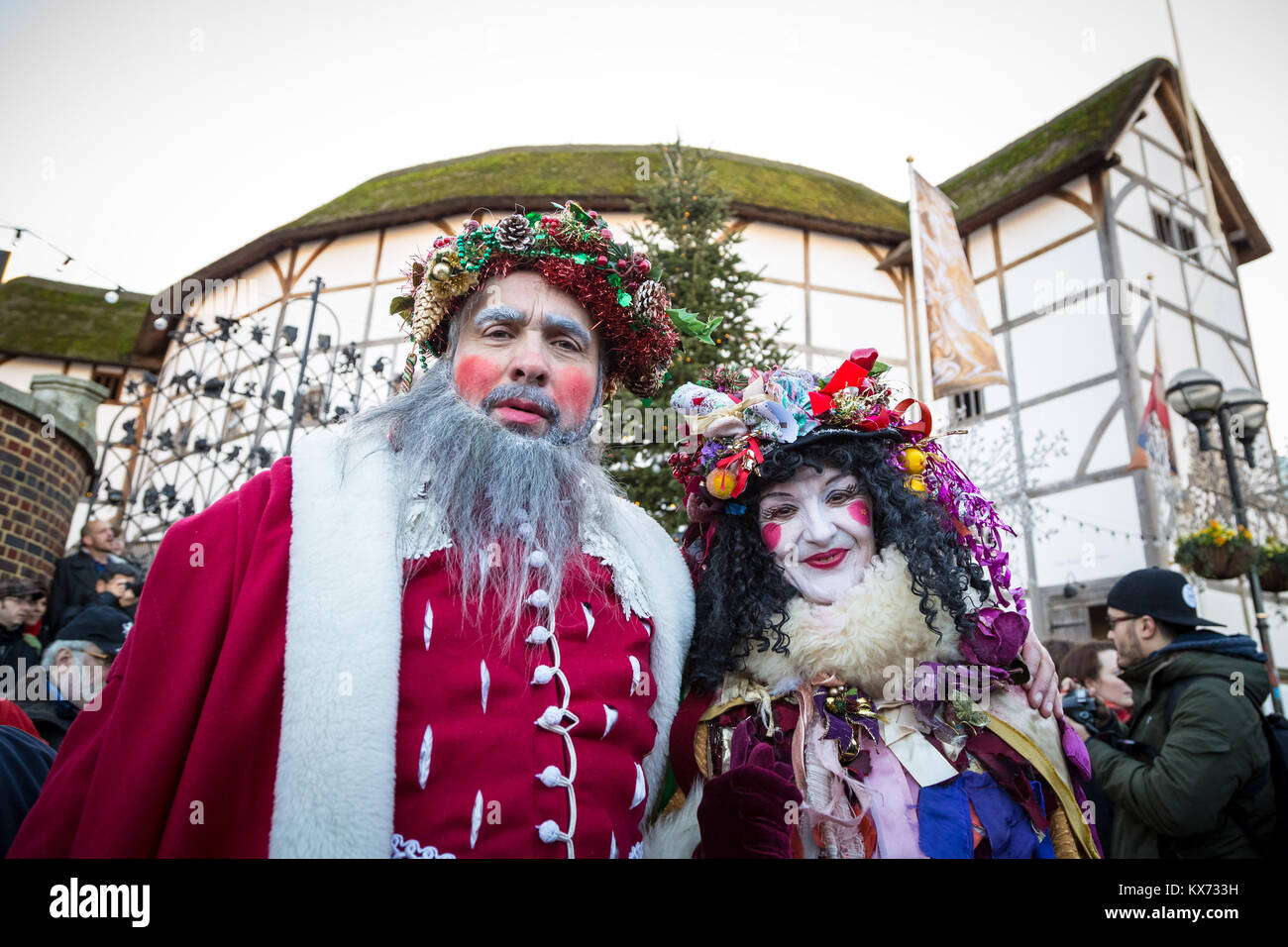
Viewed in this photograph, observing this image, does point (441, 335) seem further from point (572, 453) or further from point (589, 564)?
point (589, 564)

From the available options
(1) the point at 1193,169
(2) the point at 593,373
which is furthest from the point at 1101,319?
(2) the point at 593,373

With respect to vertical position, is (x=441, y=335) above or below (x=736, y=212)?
below

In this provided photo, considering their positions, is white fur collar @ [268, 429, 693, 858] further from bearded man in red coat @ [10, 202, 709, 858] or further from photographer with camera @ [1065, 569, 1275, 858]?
photographer with camera @ [1065, 569, 1275, 858]

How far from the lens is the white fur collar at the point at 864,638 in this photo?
2.18 m

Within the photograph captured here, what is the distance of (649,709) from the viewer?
212 cm

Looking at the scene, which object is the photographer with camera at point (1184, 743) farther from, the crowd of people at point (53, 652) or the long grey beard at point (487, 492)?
the crowd of people at point (53, 652)

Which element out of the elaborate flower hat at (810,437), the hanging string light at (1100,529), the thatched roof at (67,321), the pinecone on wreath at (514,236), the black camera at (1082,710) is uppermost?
the thatched roof at (67,321)

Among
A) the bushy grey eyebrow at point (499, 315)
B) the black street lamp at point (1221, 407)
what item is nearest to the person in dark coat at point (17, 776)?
the bushy grey eyebrow at point (499, 315)

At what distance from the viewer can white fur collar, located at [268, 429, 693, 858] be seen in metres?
1.50

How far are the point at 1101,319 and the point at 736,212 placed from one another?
5.14 metres

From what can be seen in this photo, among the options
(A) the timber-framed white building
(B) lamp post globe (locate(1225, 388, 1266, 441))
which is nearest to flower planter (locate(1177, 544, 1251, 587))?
(B) lamp post globe (locate(1225, 388, 1266, 441))

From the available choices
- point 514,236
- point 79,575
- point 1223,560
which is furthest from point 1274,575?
point 79,575
